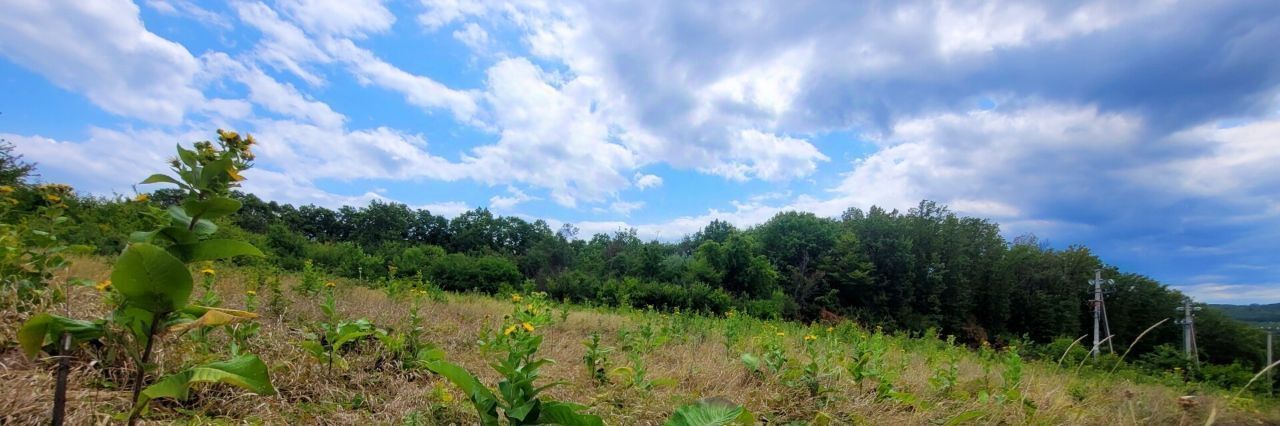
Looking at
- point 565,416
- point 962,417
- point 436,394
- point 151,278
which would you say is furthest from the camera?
point 962,417

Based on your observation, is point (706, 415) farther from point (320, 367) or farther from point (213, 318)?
point (320, 367)

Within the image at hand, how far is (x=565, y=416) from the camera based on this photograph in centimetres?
170

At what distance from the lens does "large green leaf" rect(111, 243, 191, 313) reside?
991 millimetres

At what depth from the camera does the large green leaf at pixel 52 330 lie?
1063 millimetres

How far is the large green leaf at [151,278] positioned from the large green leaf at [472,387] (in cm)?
71

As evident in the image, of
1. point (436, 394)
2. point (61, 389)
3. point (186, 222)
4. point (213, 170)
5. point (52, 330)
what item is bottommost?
point (436, 394)

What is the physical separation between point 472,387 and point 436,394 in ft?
3.40

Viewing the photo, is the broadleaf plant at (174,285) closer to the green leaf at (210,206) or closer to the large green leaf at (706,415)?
the green leaf at (210,206)

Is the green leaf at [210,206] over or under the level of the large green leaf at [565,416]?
over

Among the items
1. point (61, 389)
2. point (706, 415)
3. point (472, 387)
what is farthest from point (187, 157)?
point (706, 415)

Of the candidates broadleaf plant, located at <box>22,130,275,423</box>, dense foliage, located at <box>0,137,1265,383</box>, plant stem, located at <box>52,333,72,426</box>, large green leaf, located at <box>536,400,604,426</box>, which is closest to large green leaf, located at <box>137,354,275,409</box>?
broadleaf plant, located at <box>22,130,275,423</box>

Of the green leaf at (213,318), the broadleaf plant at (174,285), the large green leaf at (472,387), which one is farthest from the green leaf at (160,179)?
the large green leaf at (472,387)

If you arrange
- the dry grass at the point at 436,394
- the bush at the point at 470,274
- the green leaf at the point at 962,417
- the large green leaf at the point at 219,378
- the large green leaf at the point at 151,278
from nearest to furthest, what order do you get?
the large green leaf at the point at 151,278 → the large green leaf at the point at 219,378 → the dry grass at the point at 436,394 → the green leaf at the point at 962,417 → the bush at the point at 470,274

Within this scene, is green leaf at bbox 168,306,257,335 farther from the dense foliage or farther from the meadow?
the dense foliage
